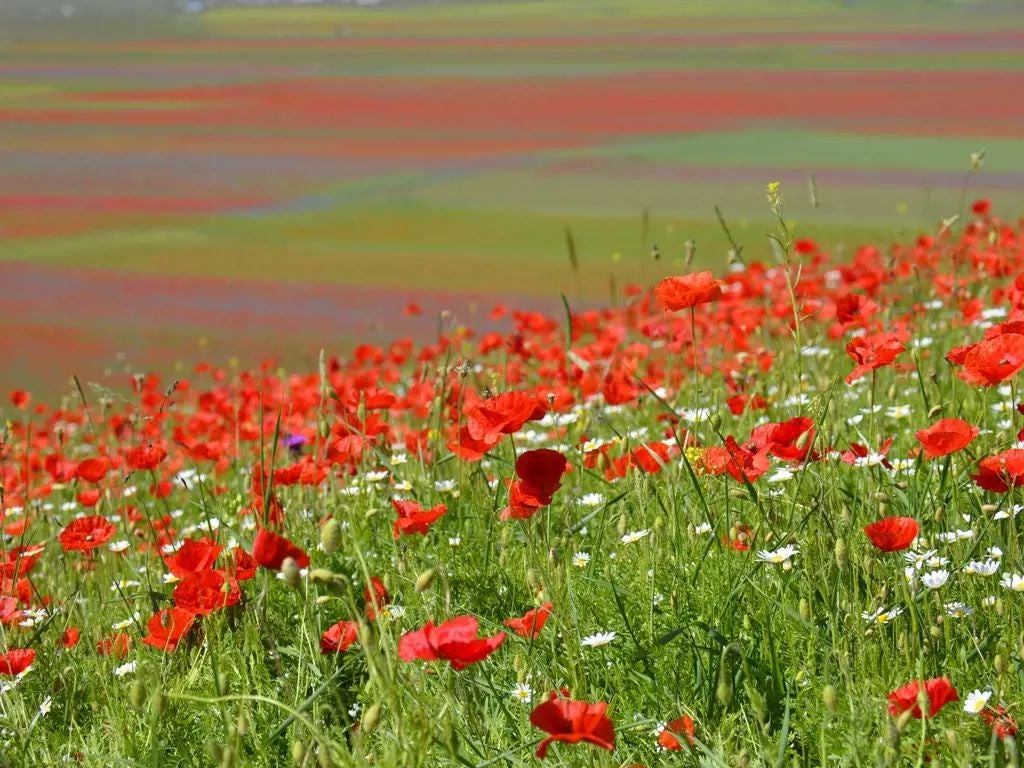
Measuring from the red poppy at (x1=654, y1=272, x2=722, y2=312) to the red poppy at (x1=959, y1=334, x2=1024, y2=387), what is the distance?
45 cm

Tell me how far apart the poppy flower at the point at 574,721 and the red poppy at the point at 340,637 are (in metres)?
0.62

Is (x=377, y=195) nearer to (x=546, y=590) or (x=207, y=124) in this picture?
(x=207, y=124)

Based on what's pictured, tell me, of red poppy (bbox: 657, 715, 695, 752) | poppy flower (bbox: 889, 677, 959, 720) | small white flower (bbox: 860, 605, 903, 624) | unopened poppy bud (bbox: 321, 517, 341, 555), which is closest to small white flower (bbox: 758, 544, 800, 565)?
small white flower (bbox: 860, 605, 903, 624)

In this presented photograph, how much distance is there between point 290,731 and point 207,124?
1212 inches

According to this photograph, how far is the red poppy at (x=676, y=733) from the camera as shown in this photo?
1871mm

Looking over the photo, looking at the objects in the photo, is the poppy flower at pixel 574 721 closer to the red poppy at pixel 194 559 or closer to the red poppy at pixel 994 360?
the red poppy at pixel 194 559

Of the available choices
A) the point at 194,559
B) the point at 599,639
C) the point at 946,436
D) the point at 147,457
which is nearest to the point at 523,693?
Result: the point at 599,639

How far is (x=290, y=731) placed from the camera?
86.0 inches

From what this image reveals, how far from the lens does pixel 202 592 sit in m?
2.17

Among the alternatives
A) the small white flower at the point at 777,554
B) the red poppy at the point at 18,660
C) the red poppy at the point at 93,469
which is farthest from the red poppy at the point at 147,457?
the small white flower at the point at 777,554

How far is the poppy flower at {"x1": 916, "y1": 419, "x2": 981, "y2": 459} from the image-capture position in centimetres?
206

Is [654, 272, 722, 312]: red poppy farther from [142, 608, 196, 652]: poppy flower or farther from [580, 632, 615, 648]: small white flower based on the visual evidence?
[142, 608, 196, 652]: poppy flower

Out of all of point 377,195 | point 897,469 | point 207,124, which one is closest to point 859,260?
point 897,469

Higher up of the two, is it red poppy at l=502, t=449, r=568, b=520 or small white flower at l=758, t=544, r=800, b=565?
red poppy at l=502, t=449, r=568, b=520
